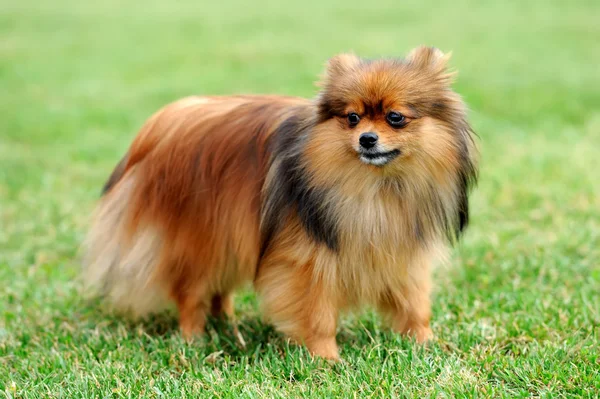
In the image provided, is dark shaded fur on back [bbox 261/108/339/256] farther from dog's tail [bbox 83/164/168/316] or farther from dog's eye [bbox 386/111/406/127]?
dog's tail [bbox 83/164/168/316]

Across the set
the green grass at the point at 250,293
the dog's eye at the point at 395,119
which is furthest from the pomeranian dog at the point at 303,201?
the green grass at the point at 250,293

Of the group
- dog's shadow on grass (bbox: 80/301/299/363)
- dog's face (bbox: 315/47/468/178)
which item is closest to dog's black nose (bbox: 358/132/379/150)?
dog's face (bbox: 315/47/468/178)

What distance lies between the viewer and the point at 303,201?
3748 mm

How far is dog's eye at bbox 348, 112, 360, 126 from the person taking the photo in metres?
3.55

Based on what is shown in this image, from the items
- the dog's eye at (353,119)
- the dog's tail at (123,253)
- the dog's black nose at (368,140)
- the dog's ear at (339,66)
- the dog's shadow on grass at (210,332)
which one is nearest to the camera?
the dog's black nose at (368,140)

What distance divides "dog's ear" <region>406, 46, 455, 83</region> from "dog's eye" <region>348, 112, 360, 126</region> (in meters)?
0.37

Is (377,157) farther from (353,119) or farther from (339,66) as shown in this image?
(339,66)

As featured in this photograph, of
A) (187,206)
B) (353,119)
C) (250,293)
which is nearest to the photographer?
(353,119)

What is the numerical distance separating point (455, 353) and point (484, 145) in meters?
5.71

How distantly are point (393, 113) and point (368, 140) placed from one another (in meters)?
0.18

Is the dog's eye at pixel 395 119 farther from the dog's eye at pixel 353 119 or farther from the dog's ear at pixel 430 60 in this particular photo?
the dog's ear at pixel 430 60

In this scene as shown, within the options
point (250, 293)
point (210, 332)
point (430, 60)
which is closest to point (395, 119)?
point (430, 60)

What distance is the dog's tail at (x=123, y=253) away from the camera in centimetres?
444

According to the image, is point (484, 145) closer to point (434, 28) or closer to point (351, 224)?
point (351, 224)
